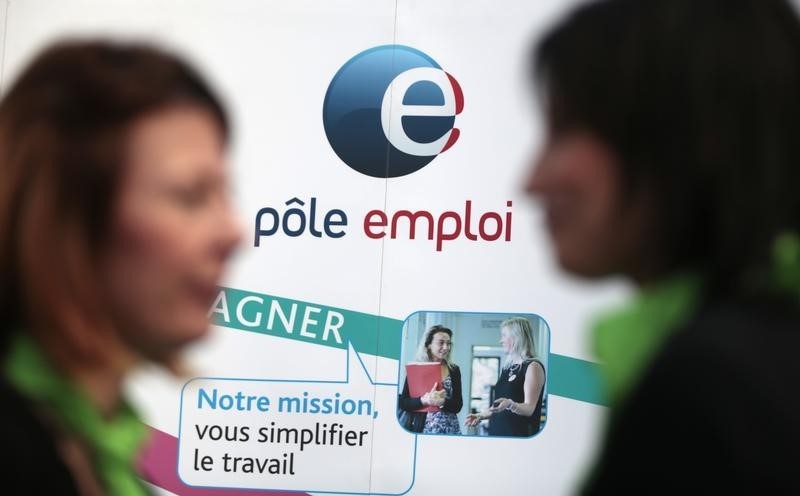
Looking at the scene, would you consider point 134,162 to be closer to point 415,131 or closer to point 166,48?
point 166,48

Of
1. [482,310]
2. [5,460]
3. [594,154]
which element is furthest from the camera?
[482,310]

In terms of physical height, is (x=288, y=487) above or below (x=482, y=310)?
below

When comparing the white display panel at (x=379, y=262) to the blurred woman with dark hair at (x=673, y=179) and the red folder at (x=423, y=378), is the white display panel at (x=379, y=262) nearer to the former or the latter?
the red folder at (x=423, y=378)

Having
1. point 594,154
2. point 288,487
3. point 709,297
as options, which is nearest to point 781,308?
point 709,297

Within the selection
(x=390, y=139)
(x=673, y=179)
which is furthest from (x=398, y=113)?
(x=673, y=179)

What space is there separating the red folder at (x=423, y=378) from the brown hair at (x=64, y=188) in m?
2.02

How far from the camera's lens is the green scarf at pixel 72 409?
32.3 inches

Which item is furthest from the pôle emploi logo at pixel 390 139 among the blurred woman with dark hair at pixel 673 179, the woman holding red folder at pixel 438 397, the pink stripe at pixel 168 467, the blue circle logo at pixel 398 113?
the blurred woman with dark hair at pixel 673 179

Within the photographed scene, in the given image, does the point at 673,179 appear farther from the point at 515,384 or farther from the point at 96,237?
the point at 515,384

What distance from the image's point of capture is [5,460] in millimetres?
743

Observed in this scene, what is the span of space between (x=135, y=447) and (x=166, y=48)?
0.34 metres

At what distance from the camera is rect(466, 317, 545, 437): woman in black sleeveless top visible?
111 inches

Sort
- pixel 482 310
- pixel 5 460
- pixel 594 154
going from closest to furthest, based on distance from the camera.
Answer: pixel 5 460, pixel 594 154, pixel 482 310

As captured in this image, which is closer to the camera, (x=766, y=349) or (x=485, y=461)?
(x=766, y=349)
